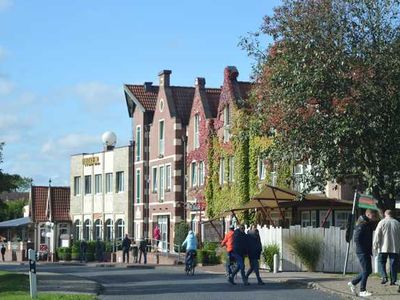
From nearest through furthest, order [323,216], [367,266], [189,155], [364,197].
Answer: [367,266], [364,197], [323,216], [189,155]

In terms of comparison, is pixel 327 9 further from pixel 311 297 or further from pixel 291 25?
pixel 311 297

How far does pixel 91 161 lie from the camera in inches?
2884

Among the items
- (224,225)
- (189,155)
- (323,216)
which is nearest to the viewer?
(323,216)

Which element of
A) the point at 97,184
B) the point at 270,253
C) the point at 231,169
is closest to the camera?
the point at 270,253

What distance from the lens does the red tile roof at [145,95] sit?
2621 inches

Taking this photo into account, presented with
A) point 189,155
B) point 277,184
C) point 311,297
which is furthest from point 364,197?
point 189,155

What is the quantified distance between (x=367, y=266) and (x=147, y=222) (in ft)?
147

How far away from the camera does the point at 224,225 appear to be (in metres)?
53.6

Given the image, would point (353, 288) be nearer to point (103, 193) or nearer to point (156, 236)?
point (156, 236)

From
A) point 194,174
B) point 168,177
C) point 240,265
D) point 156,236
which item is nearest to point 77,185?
point 168,177

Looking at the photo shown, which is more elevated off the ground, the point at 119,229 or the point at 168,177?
the point at 168,177

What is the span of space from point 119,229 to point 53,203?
11766mm

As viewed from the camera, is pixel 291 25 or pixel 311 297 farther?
pixel 291 25

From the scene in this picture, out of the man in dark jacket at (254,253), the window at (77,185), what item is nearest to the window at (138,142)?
the window at (77,185)
